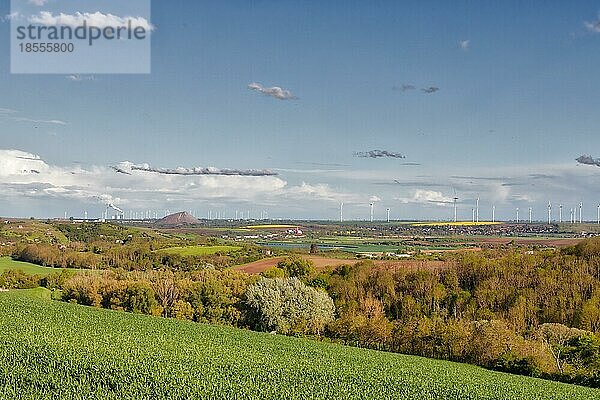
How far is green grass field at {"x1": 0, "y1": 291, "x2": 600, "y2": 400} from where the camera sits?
28078 mm

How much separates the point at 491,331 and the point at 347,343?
48.5ft

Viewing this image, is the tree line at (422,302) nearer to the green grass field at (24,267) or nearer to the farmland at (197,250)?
the green grass field at (24,267)

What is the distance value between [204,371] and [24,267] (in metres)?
91.4

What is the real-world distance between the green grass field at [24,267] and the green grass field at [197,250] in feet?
78.1

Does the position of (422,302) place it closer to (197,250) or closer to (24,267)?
(197,250)

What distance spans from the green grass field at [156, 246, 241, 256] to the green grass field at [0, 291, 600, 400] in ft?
275

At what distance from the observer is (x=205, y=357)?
117 feet

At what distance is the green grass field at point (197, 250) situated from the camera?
131m

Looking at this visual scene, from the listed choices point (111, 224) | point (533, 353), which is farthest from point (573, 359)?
point (111, 224)

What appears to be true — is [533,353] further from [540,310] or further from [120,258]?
[120,258]

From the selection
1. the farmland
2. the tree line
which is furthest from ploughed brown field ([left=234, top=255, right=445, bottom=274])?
the farmland

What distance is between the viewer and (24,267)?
366 feet

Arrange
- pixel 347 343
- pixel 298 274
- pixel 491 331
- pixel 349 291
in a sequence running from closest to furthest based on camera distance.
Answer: pixel 491 331
pixel 347 343
pixel 349 291
pixel 298 274

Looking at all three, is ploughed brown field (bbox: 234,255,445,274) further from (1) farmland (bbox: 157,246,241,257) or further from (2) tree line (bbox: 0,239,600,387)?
(1) farmland (bbox: 157,246,241,257)
